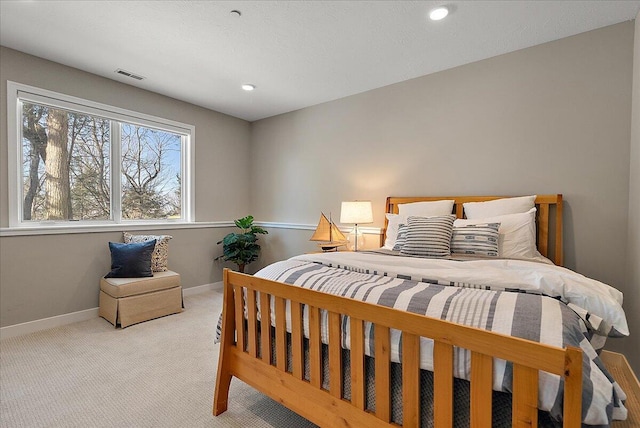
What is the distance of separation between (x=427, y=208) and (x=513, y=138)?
3.01ft

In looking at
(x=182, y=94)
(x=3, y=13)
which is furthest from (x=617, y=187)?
(x=3, y=13)

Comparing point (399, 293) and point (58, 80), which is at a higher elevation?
point (58, 80)

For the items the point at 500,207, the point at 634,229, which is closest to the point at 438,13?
the point at 500,207

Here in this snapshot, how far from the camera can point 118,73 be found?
3.09 meters

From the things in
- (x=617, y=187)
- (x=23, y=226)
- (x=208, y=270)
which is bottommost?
(x=208, y=270)

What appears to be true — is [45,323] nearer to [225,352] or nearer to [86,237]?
[86,237]

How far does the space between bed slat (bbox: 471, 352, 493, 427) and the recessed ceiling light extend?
7.07 ft

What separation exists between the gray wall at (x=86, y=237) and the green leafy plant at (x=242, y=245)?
25 centimetres

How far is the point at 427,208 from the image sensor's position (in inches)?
111

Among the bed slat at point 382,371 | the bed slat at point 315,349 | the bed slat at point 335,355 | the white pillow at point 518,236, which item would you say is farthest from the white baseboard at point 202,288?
the white pillow at point 518,236

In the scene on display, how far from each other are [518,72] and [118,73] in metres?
3.78

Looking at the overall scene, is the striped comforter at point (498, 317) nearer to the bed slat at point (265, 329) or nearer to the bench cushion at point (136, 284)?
the bed slat at point (265, 329)

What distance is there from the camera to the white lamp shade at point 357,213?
3.13 meters

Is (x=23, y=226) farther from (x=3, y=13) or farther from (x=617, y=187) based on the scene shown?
(x=617, y=187)
